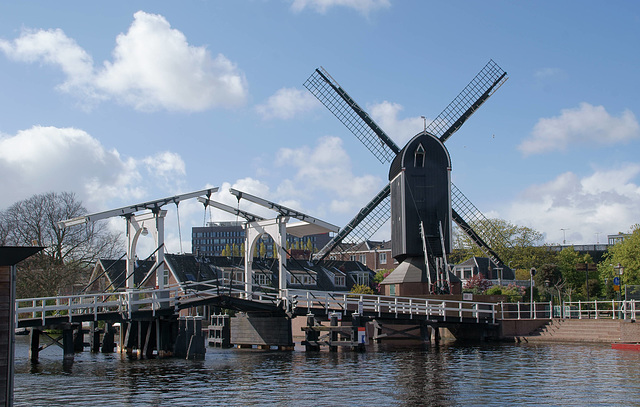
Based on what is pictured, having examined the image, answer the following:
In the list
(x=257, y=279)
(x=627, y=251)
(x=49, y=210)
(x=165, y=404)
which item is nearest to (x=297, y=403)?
(x=165, y=404)

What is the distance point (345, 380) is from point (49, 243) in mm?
36765

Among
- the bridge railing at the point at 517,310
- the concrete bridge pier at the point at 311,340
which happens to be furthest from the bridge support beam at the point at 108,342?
the bridge railing at the point at 517,310

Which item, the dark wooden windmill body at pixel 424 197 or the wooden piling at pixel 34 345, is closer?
the wooden piling at pixel 34 345

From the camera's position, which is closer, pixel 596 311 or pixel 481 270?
pixel 596 311

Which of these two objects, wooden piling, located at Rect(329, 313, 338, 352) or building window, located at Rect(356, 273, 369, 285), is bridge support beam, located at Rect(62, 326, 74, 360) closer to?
wooden piling, located at Rect(329, 313, 338, 352)

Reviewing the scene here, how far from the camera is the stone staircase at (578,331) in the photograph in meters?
37.8

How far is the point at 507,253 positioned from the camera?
8044cm

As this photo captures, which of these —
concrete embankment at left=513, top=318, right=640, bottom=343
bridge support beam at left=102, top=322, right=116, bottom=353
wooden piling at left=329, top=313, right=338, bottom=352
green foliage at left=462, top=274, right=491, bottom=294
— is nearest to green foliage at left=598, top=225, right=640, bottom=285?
green foliage at left=462, top=274, right=491, bottom=294

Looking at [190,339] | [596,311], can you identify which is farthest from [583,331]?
[190,339]

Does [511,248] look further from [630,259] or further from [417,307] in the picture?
[417,307]

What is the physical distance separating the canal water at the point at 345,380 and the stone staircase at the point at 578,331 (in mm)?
4341

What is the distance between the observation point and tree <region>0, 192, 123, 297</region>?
50.8m

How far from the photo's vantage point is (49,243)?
53562 mm

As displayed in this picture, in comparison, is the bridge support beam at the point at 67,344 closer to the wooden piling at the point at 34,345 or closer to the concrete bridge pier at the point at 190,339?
the wooden piling at the point at 34,345
